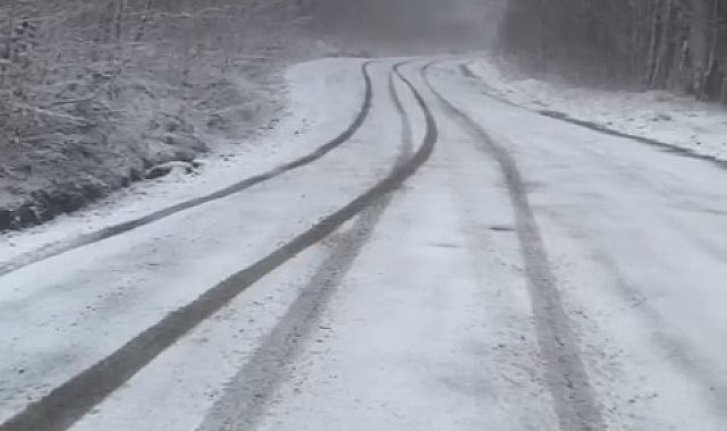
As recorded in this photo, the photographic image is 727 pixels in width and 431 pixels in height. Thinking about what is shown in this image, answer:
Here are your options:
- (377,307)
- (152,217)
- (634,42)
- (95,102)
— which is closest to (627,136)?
(95,102)

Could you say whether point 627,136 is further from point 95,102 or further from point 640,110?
point 95,102

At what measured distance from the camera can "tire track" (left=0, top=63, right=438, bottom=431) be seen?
411 centimetres

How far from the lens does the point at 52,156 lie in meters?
10.4

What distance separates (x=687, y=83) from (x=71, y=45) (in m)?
18.5

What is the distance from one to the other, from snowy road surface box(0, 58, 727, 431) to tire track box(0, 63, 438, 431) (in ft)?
0.05

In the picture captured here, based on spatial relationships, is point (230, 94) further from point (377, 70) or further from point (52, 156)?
point (377, 70)

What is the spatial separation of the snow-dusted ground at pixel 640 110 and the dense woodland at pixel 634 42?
4.43ft

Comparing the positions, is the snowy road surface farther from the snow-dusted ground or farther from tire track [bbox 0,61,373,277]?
the snow-dusted ground

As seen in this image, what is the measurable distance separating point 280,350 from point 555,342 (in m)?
1.58

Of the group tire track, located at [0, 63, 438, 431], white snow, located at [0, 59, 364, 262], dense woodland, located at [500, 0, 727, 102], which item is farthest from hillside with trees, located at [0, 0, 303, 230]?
dense woodland, located at [500, 0, 727, 102]

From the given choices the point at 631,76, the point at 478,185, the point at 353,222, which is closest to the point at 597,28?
the point at 631,76

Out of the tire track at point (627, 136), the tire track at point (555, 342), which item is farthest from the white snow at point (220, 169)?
the tire track at point (627, 136)

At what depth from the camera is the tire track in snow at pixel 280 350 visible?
413 centimetres

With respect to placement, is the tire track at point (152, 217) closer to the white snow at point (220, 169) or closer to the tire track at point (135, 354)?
the white snow at point (220, 169)
